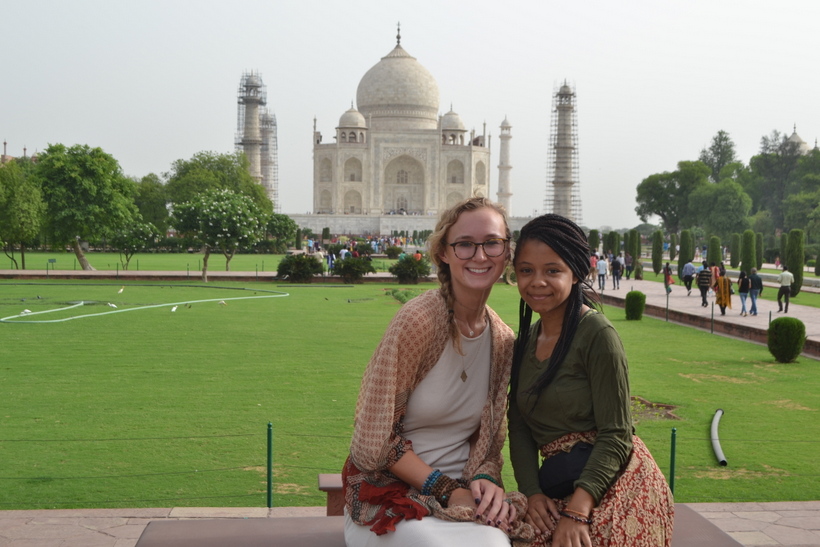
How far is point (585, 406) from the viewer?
1.96 metres

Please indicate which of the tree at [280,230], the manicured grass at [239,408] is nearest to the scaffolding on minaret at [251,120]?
the tree at [280,230]

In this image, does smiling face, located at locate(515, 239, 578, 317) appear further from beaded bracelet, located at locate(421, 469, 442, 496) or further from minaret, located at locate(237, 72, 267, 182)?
minaret, located at locate(237, 72, 267, 182)

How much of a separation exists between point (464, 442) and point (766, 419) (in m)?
3.90

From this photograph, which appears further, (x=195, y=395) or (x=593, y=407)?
(x=195, y=395)

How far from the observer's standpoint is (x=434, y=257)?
2164 mm

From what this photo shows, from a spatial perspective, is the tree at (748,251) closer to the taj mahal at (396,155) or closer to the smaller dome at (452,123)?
the taj mahal at (396,155)

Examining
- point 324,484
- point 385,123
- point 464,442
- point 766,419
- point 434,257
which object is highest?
point 385,123

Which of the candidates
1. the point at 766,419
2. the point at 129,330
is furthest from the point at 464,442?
the point at 129,330

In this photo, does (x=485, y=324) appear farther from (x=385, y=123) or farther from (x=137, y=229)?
(x=385, y=123)

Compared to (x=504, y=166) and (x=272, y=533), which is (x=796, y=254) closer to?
(x=272, y=533)

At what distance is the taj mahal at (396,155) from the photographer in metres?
45.8

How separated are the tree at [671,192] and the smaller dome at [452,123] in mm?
9967

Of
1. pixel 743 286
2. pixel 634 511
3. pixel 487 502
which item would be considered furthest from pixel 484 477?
pixel 743 286

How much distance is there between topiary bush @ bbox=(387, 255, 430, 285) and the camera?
56.3 ft
